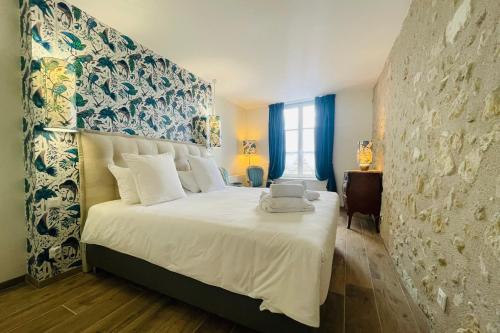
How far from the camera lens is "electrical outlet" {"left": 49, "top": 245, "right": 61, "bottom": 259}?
1790mm

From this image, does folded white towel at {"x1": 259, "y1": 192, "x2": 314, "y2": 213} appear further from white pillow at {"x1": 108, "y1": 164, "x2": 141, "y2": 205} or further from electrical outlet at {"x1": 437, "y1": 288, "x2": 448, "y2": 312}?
white pillow at {"x1": 108, "y1": 164, "x2": 141, "y2": 205}

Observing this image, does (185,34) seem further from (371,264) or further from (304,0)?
(371,264)

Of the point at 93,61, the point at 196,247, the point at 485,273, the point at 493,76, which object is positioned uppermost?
the point at 93,61

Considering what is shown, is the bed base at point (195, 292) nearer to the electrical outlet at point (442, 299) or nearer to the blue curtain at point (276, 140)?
the electrical outlet at point (442, 299)

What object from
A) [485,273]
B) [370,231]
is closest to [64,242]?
[485,273]

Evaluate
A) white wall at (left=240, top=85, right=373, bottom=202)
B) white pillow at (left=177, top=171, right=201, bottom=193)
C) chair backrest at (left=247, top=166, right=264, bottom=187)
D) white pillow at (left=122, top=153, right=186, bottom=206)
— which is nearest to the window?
white wall at (left=240, top=85, right=373, bottom=202)

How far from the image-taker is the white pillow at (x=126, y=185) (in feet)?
6.38

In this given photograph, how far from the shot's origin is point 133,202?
1.93 metres

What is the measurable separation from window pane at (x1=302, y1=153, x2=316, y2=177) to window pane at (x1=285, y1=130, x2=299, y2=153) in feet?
1.03

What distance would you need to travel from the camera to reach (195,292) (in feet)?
4.42

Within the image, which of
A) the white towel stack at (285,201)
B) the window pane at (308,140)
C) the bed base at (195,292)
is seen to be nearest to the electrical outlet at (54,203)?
the bed base at (195,292)

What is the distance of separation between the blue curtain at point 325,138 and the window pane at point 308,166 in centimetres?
27

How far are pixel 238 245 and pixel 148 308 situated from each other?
0.92 m

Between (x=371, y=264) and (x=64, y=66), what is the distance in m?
3.36
